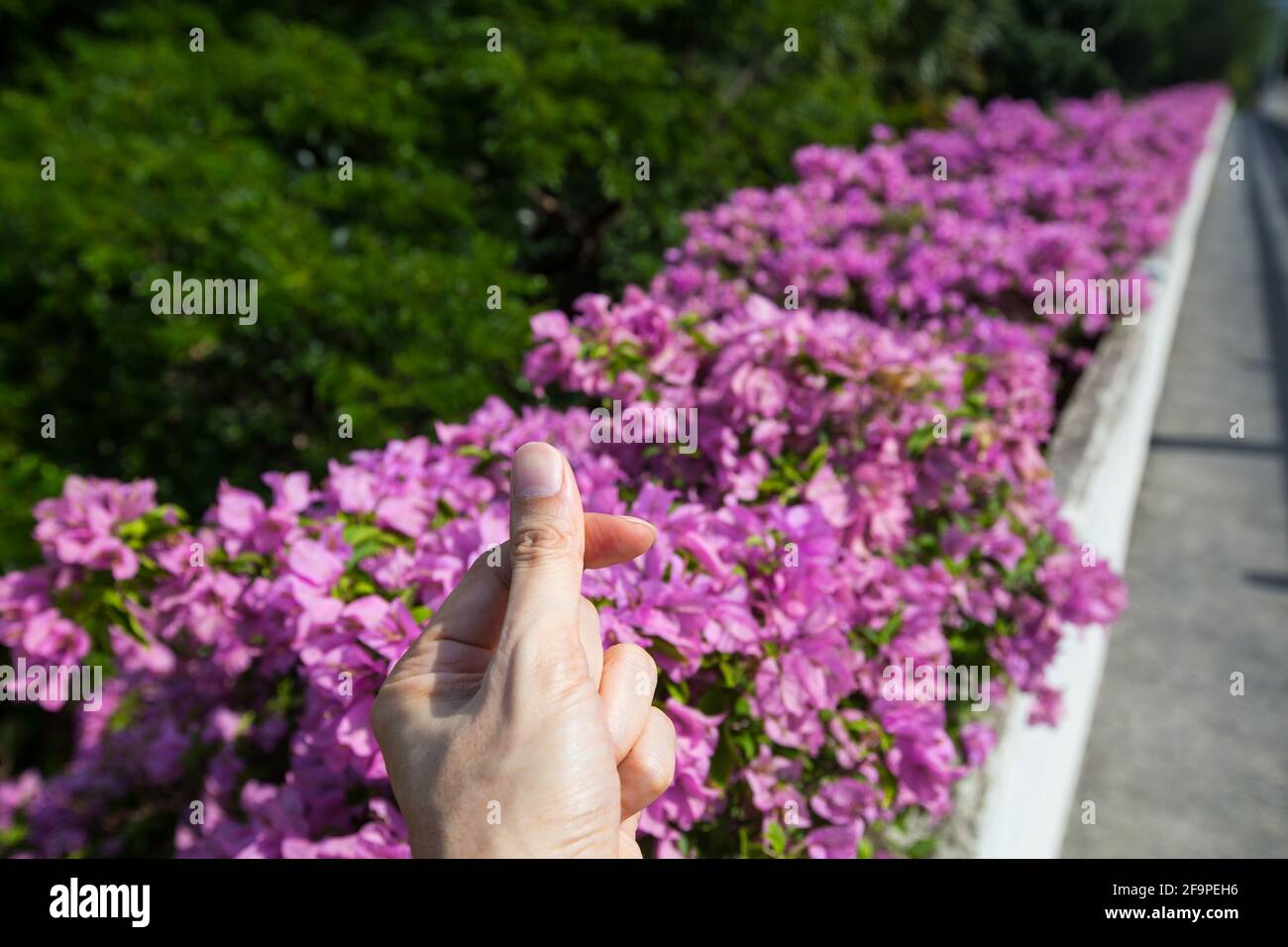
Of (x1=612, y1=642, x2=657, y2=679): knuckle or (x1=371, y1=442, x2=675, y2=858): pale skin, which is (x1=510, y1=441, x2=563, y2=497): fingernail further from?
(x1=612, y1=642, x2=657, y2=679): knuckle

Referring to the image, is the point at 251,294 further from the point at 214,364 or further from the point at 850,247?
the point at 850,247

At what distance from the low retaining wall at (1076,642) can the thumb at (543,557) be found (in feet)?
4.93

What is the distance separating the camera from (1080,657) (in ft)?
11.3

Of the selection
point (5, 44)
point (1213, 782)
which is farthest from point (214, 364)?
point (5, 44)

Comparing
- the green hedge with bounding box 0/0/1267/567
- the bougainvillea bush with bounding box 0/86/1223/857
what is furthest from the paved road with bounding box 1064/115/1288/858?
the green hedge with bounding box 0/0/1267/567

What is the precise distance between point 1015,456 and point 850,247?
1983 mm

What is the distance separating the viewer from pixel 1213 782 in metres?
3.53

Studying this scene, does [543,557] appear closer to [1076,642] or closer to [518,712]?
[518,712]

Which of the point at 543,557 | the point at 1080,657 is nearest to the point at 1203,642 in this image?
the point at 1080,657

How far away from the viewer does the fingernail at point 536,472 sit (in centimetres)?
120

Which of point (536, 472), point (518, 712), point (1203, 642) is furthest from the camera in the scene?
point (1203, 642)

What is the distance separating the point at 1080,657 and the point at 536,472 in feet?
9.55

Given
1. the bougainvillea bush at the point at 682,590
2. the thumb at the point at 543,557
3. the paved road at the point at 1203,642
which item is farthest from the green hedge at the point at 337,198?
the paved road at the point at 1203,642

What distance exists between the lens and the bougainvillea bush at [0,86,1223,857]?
5.64ft
